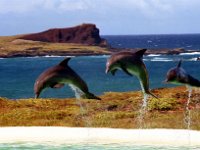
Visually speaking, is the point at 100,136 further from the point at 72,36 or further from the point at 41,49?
the point at 72,36

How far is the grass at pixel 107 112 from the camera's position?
23.1 metres

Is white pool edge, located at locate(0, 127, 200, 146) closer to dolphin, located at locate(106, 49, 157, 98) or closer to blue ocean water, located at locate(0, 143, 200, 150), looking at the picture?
blue ocean water, located at locate(0, 143, 200, 150)

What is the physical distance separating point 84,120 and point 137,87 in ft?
124

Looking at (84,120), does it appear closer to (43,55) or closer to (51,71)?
(51,71)

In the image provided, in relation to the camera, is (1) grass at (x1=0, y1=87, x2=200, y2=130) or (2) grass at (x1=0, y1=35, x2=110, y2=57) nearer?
(1) grass at (x1=0, y1=87, x2=200, y2=130)

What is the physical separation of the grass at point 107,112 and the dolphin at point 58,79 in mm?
7892

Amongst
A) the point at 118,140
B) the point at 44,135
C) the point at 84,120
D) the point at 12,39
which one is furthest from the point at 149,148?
the point at 12,39

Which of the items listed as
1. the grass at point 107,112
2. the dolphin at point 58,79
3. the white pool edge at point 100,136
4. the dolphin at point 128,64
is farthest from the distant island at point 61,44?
the dolphin at point 58,79

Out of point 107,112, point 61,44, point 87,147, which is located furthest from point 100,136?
point 61,44

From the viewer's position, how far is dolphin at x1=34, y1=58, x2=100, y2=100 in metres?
11.7

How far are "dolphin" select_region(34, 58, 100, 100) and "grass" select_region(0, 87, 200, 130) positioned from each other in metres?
7.89

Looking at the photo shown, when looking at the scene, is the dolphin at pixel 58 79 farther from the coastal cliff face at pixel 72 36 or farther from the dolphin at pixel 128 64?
the coastal cliff face at pixel 72 36

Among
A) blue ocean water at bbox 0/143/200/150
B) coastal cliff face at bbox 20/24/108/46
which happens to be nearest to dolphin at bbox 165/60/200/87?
blue ocean water at bbox 0/143/200/150

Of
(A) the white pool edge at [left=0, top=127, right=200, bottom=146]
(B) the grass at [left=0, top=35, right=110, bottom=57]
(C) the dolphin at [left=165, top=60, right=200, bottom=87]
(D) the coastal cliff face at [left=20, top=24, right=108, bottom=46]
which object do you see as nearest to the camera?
(C) the dolphin at [left=165, top=60, right=200, bottom=87]
